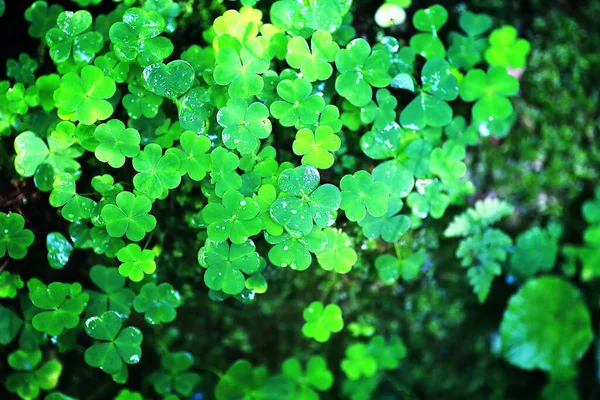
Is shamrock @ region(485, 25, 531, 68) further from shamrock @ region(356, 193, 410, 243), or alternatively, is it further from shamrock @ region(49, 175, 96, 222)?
shamrock @ region(49, 175, 96, 222)

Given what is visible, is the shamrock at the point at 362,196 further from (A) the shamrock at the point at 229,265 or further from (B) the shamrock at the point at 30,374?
(B) the shamrock at the point at 30,374

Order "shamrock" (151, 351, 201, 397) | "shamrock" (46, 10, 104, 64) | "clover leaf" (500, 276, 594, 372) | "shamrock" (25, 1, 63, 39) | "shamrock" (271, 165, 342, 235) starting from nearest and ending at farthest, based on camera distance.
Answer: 1. "shamrock" (271, 165, 342, 235)
2. "shamrock" (46, 10, 104, 64)
3. "shamrock" (25, 1, 63, 39)
4. "shamrock" (151, 351, 201, 397)
5. "clover leaf" (500, 276, 594, 372)

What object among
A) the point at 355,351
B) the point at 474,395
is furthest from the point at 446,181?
the point at 474,395

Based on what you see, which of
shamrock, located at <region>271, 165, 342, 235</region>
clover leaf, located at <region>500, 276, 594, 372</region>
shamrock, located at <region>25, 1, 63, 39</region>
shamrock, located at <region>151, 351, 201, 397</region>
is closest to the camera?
shamrock, located at <region>271, 165, 342, 235</region>

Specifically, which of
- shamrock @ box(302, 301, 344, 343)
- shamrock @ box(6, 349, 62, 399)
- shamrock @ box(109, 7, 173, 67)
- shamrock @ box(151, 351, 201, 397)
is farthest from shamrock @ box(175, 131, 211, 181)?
shamrock @ box(6, 349, 62, 399)

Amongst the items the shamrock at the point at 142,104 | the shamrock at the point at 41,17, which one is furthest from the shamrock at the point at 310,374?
the shamrock at the point at 41,17

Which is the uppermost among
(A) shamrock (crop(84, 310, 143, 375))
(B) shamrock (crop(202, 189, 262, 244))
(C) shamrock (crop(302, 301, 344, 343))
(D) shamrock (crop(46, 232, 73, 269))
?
(B) shamrock (crop(202, 189, 262, 244))
